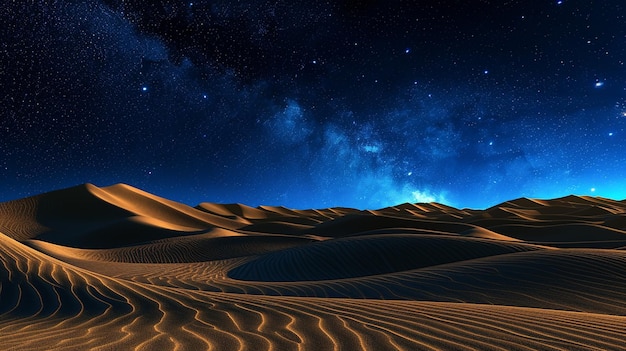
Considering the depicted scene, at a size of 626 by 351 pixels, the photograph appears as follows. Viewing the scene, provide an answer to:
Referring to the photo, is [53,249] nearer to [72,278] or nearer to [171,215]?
[72,278]

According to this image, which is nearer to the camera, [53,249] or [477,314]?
[477,314]

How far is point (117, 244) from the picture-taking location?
29188 mm

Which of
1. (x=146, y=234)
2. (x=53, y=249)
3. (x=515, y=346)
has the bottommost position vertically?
(x=515, y=346)

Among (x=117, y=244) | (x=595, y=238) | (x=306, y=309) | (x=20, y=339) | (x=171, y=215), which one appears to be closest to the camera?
(x=20, y=339)

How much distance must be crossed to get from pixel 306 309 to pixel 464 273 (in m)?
4.89

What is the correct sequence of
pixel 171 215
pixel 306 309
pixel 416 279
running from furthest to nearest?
pixel 171 215 < pixel 416 279 < pixel 306 309

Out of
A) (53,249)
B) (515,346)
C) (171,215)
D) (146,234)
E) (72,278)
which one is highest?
(171,215)

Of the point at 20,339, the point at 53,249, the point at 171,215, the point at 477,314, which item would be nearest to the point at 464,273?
the point at 477,314

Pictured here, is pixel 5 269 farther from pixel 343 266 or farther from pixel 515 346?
pixel 343 266

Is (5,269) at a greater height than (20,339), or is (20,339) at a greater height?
(5,269)

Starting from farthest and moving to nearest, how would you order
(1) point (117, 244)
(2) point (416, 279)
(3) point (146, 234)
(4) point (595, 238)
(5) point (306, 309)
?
(3) point (146, 234), (1) point (117, 244), (4) point (595, 238), (2) point (416, 279), (5) point (306, 309)

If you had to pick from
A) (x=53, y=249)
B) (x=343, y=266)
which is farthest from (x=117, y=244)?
(x=343, y=266)

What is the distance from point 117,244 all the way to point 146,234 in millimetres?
2322

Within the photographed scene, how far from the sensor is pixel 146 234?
31.1 m
